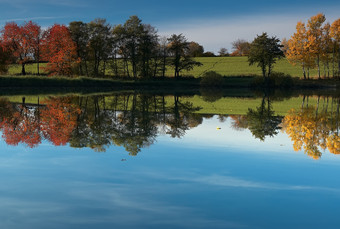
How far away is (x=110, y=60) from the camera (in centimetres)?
7894

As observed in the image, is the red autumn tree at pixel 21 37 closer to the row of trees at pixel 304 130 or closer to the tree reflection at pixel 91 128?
the tree reflection at pixel 91 128


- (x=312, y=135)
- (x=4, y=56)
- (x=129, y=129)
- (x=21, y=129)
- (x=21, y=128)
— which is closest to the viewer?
(x=312, y=135)

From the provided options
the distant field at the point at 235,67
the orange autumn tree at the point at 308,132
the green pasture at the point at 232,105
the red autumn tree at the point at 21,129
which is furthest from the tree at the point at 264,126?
the distant field at the point at 235,67

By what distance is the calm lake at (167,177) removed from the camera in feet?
21.1

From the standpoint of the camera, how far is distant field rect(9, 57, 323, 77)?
265ft

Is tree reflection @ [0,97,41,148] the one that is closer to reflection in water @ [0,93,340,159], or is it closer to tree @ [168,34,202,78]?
reflection in water @ [0,93,340,159]

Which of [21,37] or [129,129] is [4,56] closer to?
[21,37]

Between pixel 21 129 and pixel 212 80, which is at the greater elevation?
pixel 212 80

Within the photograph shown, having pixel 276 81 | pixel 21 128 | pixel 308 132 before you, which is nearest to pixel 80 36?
pixel 276 81

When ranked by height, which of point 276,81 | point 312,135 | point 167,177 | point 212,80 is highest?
point 212,80

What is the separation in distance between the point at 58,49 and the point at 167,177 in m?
62.5

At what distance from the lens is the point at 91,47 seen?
72125mm

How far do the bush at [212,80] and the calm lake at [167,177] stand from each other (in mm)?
51216

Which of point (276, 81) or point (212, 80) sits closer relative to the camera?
point (276, 81)
